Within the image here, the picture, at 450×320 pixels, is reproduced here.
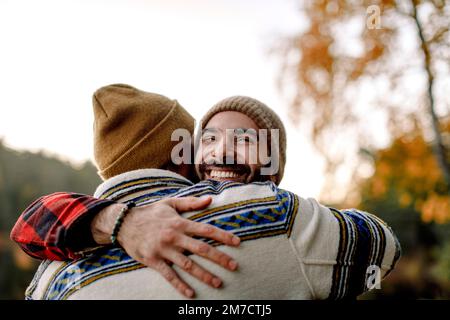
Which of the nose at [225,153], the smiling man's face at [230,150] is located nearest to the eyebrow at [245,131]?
the smiling man's face at [230,150]

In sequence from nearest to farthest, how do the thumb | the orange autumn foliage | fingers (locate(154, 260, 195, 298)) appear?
fingers (locate(154, 260, 195, 298)) → the thumb → the orange autumn foliage

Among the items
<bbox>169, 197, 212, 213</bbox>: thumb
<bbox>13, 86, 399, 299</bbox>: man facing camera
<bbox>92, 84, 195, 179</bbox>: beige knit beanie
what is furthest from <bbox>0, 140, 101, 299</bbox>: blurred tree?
<bbox>169, 197, 212, 213</bbox>: thumb

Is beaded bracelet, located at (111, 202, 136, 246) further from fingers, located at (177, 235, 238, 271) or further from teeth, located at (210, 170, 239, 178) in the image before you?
teeth, located at (210, 170, 239, 178)

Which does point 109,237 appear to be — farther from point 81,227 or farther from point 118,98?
point 118,98

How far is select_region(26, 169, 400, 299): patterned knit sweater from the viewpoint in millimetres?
1365

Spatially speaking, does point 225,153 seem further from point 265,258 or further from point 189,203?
point 265,258

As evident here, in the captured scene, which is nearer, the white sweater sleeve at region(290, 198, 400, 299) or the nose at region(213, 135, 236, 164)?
the white sweater sleeve at region(290, 198, 400, 299)

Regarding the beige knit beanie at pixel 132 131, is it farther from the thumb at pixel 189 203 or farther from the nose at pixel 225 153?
the thumb at pixel 189 203

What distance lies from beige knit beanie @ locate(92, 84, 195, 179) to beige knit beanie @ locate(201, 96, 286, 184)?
0.67 ft

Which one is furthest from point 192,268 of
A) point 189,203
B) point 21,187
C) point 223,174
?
point 21,187

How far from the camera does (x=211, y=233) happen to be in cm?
137

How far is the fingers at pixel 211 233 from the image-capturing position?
4.45 feet

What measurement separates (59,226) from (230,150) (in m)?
0.77
